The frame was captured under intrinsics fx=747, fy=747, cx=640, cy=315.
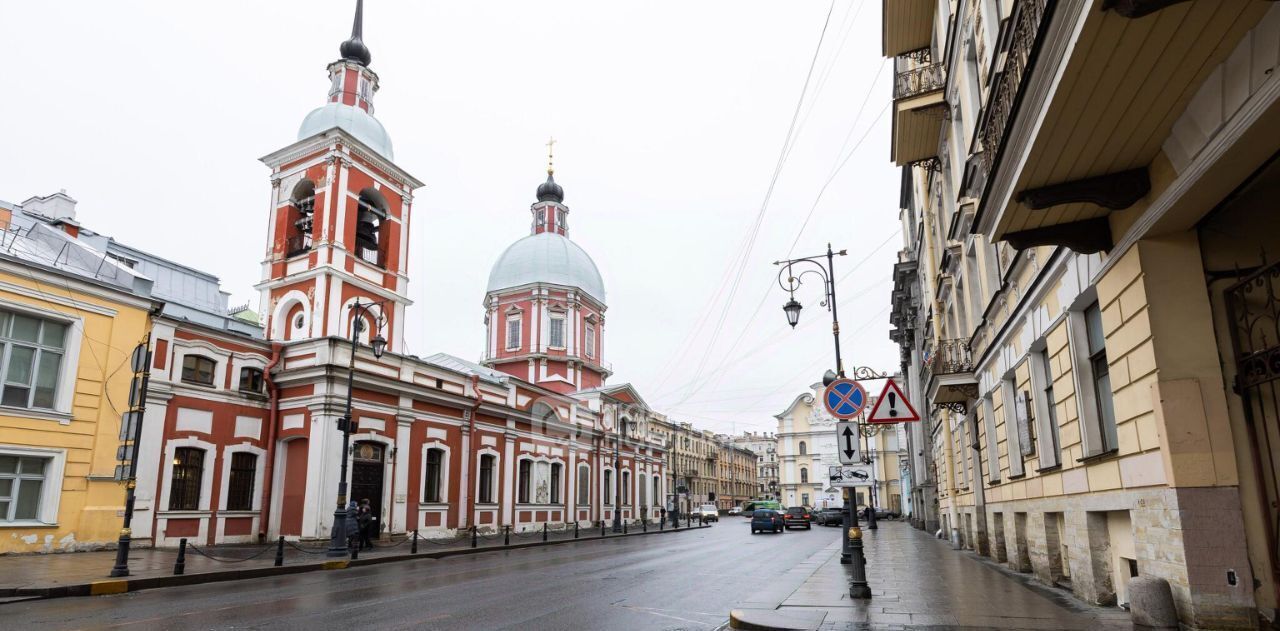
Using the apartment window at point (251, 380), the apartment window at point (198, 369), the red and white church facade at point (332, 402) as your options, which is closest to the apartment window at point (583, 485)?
the red and white church facade at point (332, 402)

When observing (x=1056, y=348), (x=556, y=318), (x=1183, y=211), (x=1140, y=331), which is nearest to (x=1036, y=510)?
(x=1056, y=348)

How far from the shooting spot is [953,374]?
54.7ft

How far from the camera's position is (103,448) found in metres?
20.5

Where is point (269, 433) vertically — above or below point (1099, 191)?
below

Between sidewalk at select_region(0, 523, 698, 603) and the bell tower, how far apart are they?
912 centimetres

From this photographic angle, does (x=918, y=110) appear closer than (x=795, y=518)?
Yes

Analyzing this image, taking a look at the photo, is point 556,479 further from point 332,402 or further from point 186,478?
point 186,478

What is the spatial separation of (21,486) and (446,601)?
1463 centimetres

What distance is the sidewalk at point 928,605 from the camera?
321 inches

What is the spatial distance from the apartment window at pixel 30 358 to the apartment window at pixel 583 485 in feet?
97.2

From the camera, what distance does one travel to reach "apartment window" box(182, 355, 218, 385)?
2419cm

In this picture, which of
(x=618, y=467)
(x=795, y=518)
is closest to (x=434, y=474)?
(x=618, y=467)

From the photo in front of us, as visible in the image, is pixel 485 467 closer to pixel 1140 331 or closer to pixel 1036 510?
pixel 1036 510

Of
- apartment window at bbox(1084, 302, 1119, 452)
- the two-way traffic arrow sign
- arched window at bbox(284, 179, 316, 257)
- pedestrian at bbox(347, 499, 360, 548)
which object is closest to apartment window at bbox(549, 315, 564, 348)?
arched window at bbox(284, 179, 316, 257)
